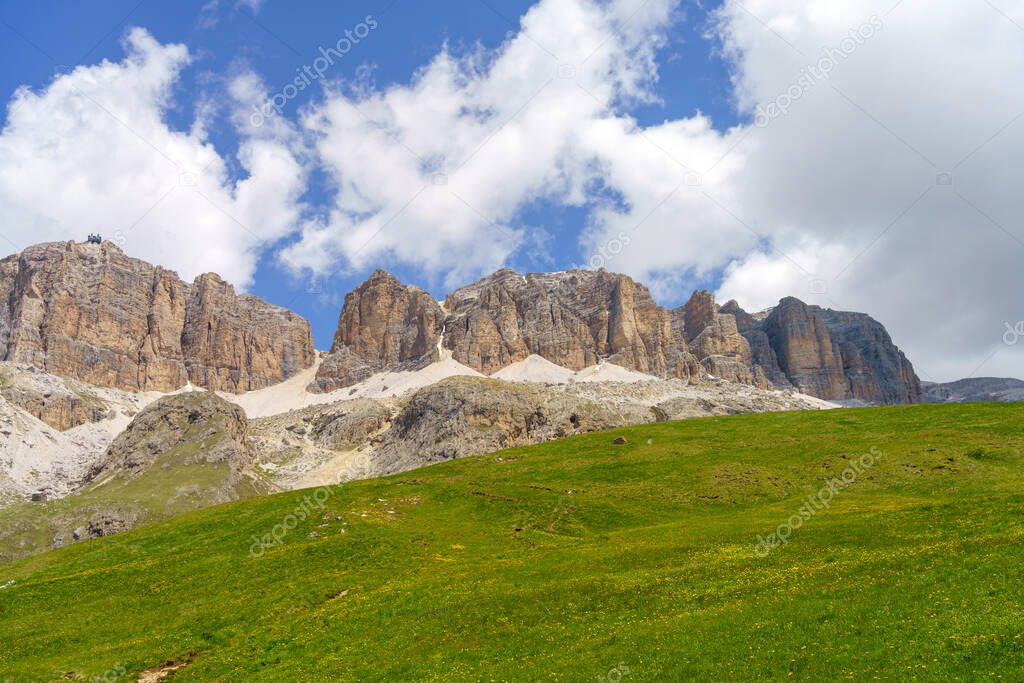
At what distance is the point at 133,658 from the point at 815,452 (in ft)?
211

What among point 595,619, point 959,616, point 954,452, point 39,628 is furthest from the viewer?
point 954,452

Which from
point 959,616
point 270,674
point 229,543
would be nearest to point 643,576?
point 959,616

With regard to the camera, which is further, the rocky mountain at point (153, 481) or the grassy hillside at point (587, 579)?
the rocky mountain at point (153, 481)

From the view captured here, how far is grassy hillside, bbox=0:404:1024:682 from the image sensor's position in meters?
24.4

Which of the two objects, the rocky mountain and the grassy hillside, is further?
the rocky mountain

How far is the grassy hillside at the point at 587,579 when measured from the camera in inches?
959

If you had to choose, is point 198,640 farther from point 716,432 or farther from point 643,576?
point 716,432

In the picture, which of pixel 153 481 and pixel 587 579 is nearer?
pixel 587 579

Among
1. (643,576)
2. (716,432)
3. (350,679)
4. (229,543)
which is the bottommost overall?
(350,679)

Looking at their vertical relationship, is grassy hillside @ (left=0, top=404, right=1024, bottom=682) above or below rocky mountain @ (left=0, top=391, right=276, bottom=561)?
below

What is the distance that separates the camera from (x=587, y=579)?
118 ft

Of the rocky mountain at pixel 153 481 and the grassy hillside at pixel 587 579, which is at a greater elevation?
the rocky mountain at pixel 153 481

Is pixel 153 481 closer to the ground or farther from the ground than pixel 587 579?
farther from the ground

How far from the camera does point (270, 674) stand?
29.5m
